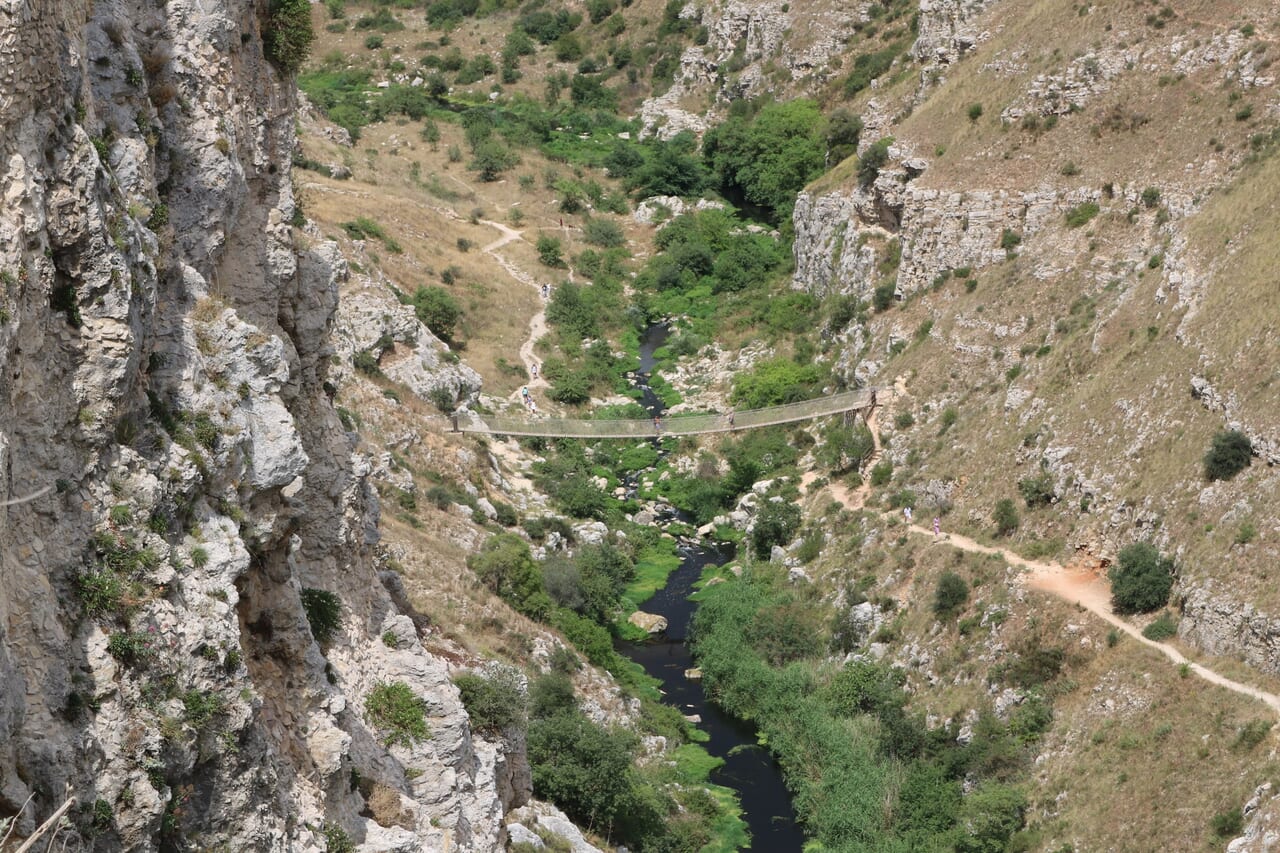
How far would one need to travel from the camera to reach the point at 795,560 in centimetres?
5875

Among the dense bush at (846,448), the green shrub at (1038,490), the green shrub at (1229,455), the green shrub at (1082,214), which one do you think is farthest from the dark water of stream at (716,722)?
the green shrub at (1082,214)

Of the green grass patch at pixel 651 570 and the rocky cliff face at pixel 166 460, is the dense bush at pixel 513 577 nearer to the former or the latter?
the green grass patch at pixel 651 570

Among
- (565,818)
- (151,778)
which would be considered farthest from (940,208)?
(151,778)

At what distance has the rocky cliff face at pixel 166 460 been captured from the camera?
1471cm

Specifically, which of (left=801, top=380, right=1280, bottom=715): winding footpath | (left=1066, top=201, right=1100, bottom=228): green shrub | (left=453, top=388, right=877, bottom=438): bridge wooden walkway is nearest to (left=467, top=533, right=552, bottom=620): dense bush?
(left=453, top=388, right=877, bottom=438): bridge wooden walkway

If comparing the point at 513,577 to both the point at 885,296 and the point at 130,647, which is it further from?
the point at 130,647

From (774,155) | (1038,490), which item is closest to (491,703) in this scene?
(1038,490)

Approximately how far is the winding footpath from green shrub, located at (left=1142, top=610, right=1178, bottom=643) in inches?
7.3

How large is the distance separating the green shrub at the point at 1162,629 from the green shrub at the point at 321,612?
92.0ft

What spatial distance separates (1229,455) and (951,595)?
410 inches

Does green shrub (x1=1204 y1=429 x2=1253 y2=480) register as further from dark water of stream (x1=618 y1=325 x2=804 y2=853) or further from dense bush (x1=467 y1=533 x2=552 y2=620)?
dense bush (x1=467 y1=533 x2=552 y2=620)

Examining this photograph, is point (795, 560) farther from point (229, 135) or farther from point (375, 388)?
point (229, 135)

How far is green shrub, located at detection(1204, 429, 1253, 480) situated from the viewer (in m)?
45.9

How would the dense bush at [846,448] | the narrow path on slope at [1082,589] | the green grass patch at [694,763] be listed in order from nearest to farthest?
the narrow path on slope at [1082,589] < the green grass patch at [694,763] < the dense bush at [846,448]
